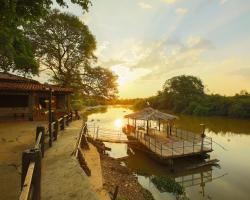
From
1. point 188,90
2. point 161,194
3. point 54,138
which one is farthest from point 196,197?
point 188,90

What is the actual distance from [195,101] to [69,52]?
5266 centimetres

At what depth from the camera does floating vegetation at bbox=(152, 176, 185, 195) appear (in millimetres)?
13523

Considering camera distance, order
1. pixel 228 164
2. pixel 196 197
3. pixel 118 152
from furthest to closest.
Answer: pixel 118 152, pixel 228 164, pixel 196 197

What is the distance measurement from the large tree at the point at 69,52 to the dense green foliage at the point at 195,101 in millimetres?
43558

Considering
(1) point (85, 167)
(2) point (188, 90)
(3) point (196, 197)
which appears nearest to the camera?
(1) point (85, 167)

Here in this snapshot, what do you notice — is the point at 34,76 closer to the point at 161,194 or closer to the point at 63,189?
the point at 161,194

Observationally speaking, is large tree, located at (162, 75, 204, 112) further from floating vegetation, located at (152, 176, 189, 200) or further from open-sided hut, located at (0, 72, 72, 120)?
floating vegetation, located at (152, 176, 189, 200)

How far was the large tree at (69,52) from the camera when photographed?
27000mm

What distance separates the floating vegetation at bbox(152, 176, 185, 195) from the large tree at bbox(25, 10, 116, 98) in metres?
15.0

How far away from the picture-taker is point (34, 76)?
2417 centimetres

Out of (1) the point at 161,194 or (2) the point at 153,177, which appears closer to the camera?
(1) the point at 161,194

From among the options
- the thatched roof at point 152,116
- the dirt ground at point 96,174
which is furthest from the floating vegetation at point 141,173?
the thatched roof at point 152,116

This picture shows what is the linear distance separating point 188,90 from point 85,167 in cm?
7082

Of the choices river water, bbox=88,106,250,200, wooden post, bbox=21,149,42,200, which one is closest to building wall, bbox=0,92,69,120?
river water, bbox=88,106,250,200
